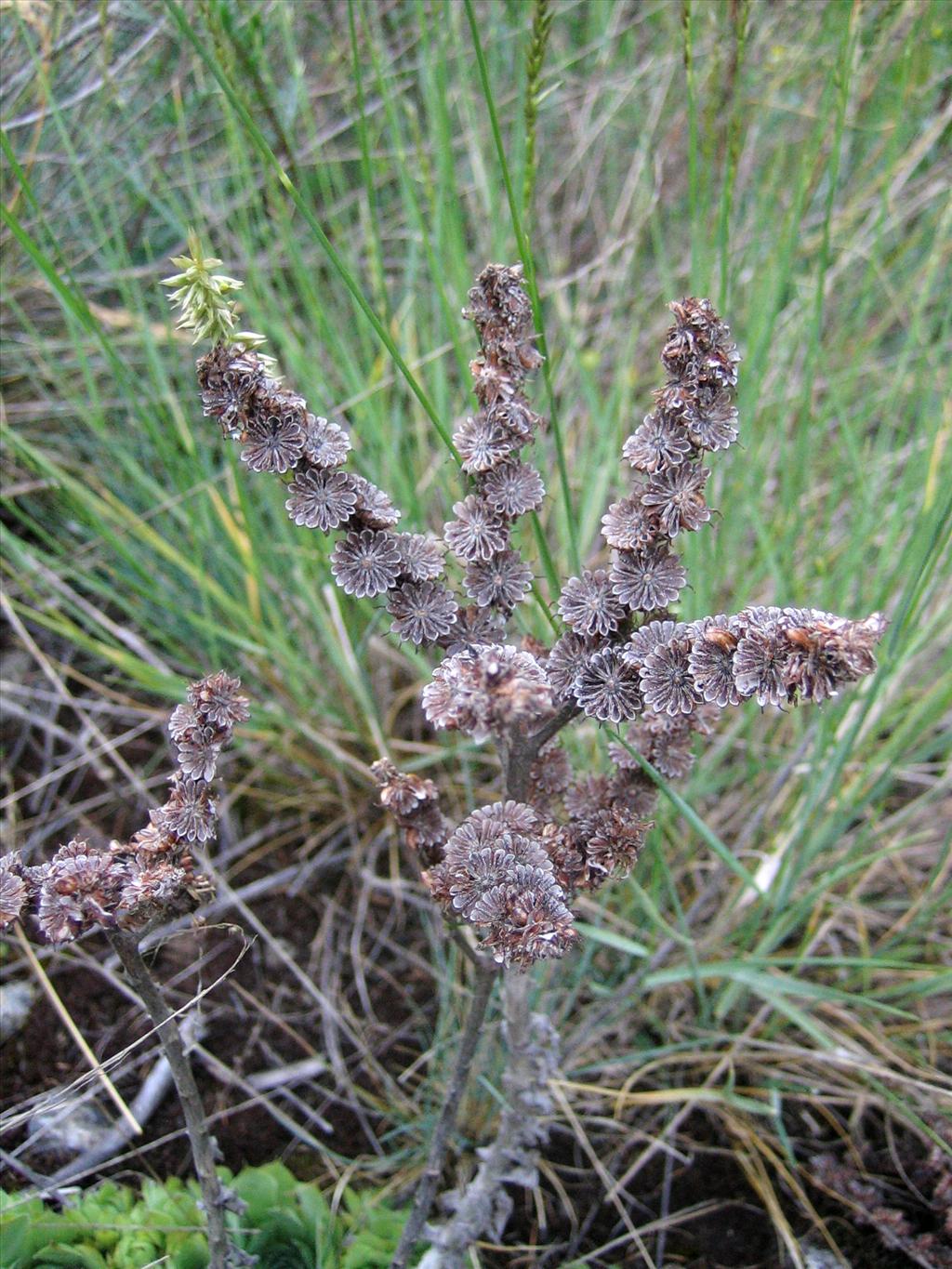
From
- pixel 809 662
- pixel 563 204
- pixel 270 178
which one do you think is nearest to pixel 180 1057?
pixel 809 662

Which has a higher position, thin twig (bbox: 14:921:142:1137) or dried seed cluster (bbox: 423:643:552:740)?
dried seed cluster (bbox: 423:643:552:740)

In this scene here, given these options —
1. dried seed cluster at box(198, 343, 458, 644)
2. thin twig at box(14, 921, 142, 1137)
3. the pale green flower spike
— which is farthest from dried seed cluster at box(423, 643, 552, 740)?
thin twig at box(14, 921, 142, 1137)

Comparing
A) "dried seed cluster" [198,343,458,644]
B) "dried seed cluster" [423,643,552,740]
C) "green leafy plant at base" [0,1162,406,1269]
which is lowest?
"green leafy plant at base" [0,1162,406,1269]

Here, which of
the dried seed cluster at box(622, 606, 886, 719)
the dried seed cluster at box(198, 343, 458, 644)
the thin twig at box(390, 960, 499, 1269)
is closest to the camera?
the dried seed cluster at box(622, 606, 886, 719)

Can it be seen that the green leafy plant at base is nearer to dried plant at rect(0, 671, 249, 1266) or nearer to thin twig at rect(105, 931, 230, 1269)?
thin twig at rect(105, 931, 230, 1269)

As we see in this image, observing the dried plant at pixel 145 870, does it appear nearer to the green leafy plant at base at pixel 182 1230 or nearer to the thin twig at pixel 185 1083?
the thin twig at pixel 185 1083

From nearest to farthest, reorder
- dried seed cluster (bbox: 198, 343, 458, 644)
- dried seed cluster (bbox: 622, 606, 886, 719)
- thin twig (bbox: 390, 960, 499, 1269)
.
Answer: dried seed cluster (bbox: 622, 606, 886, 719)
dried seed cluster (bbox: 198, 343, 458, 644)
thin twig (bbox: 390, 960, 499, 1269)

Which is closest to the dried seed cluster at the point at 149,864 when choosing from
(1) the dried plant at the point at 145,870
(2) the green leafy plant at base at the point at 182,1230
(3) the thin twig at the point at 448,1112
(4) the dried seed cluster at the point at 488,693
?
(1) the dried plant at the point at 145,870

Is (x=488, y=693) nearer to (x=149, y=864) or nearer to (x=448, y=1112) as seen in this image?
(x=149, y=864)
